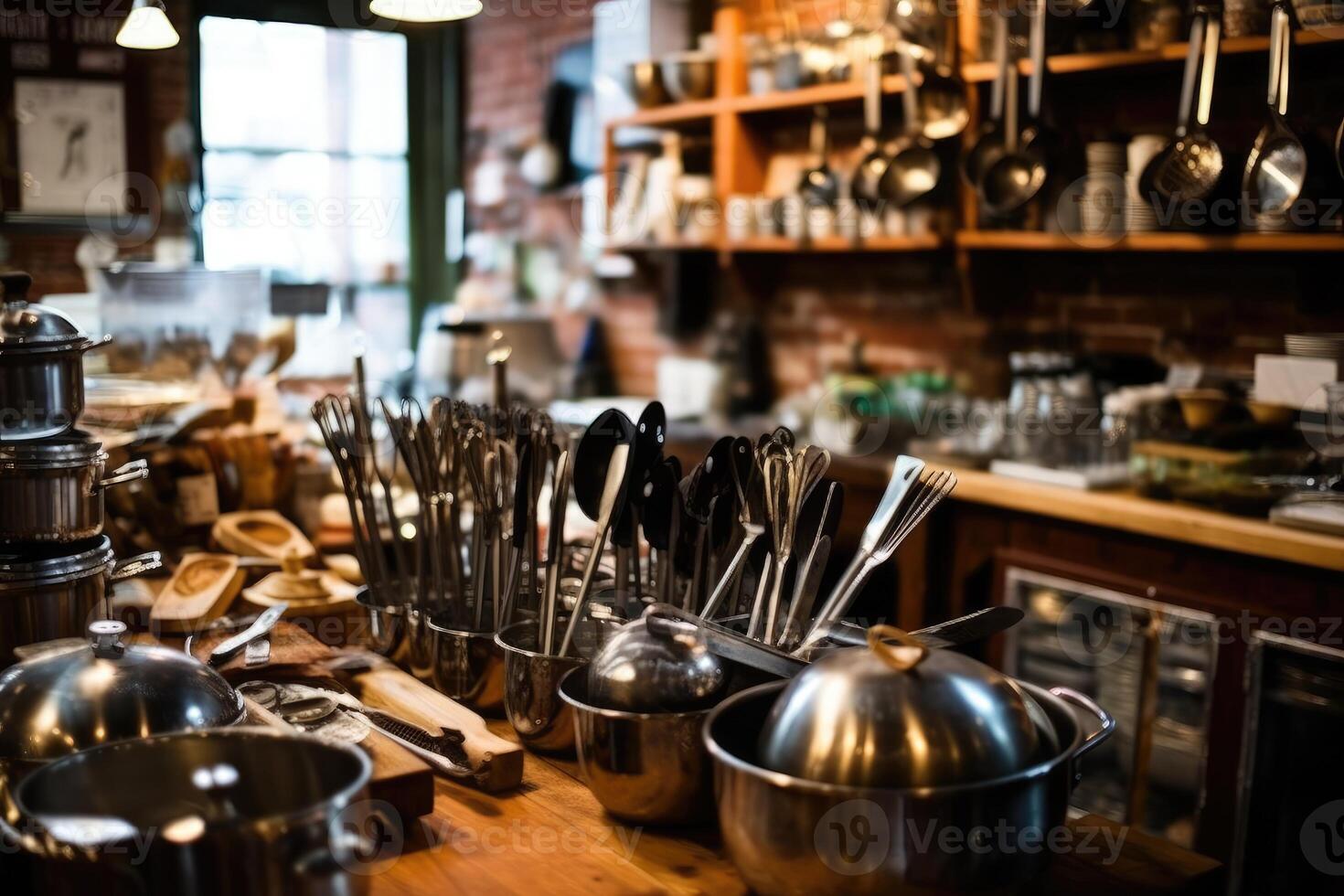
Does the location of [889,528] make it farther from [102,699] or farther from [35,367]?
[35,367]

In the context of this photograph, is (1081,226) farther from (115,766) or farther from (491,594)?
(115,766)

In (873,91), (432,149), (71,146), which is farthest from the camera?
(432,149)

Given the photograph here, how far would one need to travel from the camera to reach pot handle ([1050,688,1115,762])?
101cm

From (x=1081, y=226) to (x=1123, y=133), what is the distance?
27cm

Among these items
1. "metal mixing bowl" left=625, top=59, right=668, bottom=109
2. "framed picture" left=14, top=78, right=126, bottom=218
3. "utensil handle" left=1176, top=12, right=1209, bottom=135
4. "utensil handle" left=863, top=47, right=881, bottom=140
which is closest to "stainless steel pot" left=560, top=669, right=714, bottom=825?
"utensil handle" left=1176, top=12, right=1209, bottom=135

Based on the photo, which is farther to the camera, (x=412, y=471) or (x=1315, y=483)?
(x=1315, y=483)

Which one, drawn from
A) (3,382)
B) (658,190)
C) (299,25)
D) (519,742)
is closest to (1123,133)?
Result: (658,190)

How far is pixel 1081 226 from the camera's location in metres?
3.10

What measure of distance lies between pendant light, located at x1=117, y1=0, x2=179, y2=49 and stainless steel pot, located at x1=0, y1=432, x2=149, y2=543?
108 centimetres

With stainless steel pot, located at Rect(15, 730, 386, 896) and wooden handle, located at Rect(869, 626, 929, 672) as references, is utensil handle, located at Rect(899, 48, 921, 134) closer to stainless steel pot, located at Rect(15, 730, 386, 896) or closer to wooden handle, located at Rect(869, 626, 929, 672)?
wooden handle, located at Rect(869, 626, 929, 672)

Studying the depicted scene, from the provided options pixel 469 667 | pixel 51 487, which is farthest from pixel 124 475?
pixel 469 667

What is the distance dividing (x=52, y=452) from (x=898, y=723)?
1.03m

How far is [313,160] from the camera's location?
5.54 metres

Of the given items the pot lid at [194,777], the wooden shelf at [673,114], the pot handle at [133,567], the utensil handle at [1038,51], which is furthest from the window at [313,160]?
the pot lid at [194,777]
